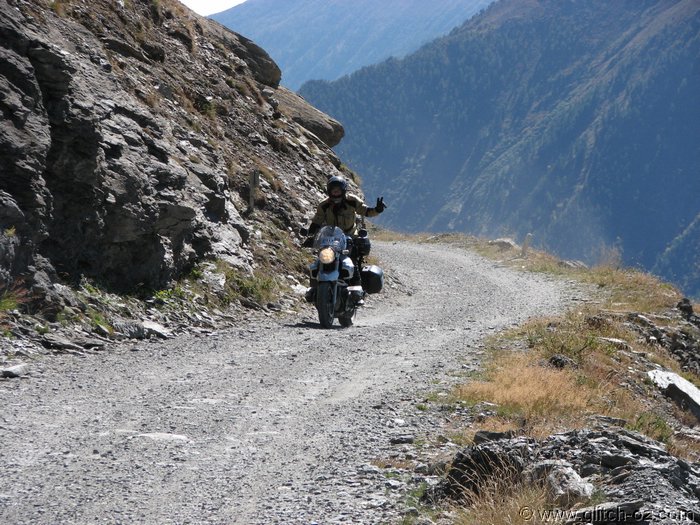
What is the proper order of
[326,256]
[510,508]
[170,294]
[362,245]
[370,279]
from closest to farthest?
[510,508], [170,294], [326,256], [362,245], [370,279]

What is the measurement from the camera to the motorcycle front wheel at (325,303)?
13641 mm

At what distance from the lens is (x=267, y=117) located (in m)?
25.8

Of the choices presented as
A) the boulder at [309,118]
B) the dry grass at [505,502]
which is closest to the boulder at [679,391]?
the dry grass at [505,502]

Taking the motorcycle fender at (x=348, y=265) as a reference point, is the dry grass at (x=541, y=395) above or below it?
above

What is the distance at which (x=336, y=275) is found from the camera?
13.6m

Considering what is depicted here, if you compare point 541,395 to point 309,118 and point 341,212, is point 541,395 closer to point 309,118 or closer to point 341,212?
point 341,212

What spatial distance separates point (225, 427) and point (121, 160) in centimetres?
720

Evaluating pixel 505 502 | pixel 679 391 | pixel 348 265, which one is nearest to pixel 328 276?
pixel 348 265

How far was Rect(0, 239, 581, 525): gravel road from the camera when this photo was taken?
5094mm

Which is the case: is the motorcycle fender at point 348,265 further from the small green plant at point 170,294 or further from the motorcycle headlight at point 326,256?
the small green plant at point 170,294

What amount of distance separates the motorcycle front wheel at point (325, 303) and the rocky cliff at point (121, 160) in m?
2.37

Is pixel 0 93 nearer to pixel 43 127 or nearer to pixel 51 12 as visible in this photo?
pixel 43 127

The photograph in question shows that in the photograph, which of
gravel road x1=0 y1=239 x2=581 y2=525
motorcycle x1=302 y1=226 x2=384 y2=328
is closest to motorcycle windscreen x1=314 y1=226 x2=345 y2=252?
motorcycle x1=302 y1=226 x2=384 y2=328

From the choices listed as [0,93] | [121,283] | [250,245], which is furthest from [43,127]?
[250,245]
